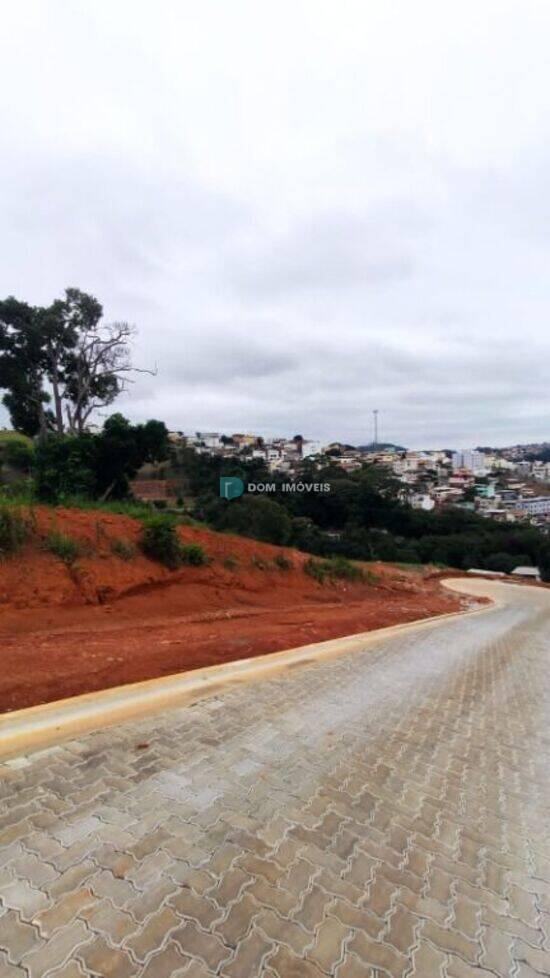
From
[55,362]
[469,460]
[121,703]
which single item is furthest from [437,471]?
[121,703]

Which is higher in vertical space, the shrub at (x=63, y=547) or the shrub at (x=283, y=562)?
the shrub at (x=63, y=547)

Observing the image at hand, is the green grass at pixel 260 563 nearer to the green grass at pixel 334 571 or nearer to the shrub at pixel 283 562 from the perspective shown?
the shrub at pixel 283 562

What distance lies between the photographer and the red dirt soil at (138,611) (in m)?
4.58

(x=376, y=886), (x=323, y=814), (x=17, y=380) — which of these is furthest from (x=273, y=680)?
(x=17, y=380)

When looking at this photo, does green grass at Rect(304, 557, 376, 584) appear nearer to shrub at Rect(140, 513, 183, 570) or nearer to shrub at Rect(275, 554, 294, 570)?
shrub at Rect(275, 554, 294, 570)

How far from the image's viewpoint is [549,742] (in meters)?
4.59

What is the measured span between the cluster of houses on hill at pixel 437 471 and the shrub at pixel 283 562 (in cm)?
3384

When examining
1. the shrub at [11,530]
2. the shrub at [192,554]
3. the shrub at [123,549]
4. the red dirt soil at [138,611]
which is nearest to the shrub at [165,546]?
the shrub at [192,554]

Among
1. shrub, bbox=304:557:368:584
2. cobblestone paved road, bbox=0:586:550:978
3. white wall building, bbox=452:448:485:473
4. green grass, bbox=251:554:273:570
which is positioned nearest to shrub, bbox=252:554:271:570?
green grass, bbox=251:554:273:570

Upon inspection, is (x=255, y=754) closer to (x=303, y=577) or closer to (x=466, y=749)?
(x=466, y=749)

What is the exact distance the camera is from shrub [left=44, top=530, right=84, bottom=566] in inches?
318

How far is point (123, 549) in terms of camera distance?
29.7 ft

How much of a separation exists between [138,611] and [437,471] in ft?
332

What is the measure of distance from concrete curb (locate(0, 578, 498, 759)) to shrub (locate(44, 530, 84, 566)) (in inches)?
160
